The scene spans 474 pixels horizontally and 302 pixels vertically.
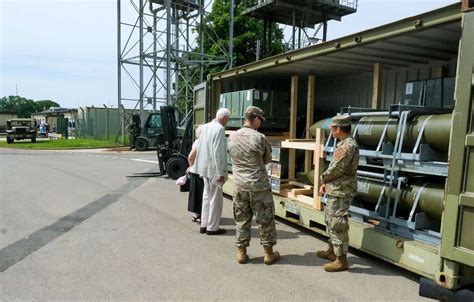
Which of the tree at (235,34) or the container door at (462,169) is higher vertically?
the tree at (235,34)

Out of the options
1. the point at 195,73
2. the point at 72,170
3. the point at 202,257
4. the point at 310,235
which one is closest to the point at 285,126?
the point at 310,235

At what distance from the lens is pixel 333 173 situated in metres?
4.44

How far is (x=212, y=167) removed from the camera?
19.1ft

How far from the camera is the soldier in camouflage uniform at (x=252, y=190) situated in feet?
15.6

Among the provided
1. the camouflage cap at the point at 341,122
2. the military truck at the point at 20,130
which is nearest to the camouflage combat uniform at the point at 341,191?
the camouflage cap at the point at 341,122

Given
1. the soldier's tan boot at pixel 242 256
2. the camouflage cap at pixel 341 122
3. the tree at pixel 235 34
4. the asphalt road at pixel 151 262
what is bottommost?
the asphalt road at pixel 151 262

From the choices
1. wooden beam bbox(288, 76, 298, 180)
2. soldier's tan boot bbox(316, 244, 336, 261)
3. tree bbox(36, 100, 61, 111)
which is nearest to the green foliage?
tree bbox(36, 100, 61, 111)

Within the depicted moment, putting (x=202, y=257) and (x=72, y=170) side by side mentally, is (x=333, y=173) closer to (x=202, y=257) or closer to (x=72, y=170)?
(x=202, y=257)

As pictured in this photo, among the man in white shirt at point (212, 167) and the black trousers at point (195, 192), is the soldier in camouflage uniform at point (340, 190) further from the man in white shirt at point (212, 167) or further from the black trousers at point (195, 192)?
the black trousers at point (195, 192)

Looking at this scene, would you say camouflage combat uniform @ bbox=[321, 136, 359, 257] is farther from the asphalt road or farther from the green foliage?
the green foliage

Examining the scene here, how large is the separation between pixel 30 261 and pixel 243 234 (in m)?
2.68

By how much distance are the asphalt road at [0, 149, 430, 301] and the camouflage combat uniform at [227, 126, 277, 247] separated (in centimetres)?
44

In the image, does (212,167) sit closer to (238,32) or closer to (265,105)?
(265,105)

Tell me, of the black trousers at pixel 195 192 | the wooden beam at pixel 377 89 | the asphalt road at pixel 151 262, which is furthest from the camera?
the black trousers at pixel 195 192
